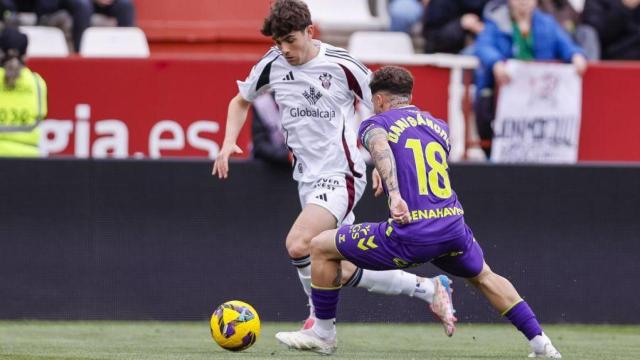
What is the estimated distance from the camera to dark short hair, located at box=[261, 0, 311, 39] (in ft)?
31.8

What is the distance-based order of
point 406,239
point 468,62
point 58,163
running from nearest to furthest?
point 406,239 < point 58,163 < point 468,62

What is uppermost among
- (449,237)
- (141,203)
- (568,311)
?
(449,237)

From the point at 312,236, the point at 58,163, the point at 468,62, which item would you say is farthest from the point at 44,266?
the point at 468,62

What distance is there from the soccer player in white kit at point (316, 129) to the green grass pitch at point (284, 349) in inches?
19.7

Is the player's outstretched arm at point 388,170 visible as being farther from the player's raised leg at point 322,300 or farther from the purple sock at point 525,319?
the purple sock at point 525,319

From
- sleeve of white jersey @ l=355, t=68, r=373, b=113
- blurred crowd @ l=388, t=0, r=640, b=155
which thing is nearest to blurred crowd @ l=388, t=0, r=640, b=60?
blurred crowd @ l=388, t=0, r=640, b=155

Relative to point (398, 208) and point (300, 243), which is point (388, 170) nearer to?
point (398, 208)

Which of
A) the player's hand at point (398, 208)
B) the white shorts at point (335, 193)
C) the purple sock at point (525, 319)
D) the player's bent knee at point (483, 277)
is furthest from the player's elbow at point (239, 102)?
the purple sock at point (525, 319)

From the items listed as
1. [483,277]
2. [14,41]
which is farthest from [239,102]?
[14,41]

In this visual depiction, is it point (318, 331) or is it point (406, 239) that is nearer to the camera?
point (406, 239)

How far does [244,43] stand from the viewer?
16750 millimetres

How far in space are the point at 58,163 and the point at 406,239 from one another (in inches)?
159

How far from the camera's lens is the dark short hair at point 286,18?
31.8 ft

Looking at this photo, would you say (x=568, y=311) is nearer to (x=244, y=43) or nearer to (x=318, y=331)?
(x=318, y=331)
